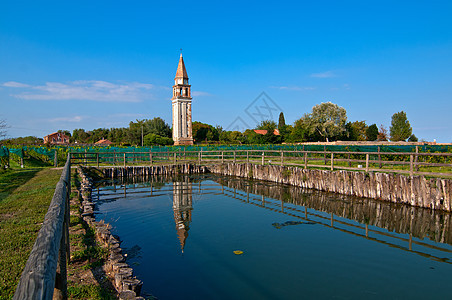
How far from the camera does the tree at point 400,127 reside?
311 ft

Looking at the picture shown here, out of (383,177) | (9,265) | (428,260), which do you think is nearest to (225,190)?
(383,177)

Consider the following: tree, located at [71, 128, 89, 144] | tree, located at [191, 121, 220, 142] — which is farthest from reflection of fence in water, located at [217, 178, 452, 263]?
tree, located at [71, 128, 89, 144]

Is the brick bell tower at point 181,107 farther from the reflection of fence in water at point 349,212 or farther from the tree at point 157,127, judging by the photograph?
the reflection of fence in water at point 349,212

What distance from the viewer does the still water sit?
18.2 ft

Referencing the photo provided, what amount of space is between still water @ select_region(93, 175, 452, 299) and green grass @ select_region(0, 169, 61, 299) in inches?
80.9

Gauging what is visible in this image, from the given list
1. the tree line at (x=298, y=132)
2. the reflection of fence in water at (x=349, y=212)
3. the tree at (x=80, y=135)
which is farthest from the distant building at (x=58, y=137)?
the reflection of fence in water at (x=349, y=212)

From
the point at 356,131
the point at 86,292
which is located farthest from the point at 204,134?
the point at 86,292

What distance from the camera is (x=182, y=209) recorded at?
1186 cm

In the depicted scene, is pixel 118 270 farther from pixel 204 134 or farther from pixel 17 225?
pixel 204 134

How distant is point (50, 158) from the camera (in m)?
30.6

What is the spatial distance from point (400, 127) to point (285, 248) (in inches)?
4230

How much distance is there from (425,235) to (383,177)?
4.63 meters

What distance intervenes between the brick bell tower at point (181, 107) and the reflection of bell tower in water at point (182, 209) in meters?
56.8

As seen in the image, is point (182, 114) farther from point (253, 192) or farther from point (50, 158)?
point (253, 192)
